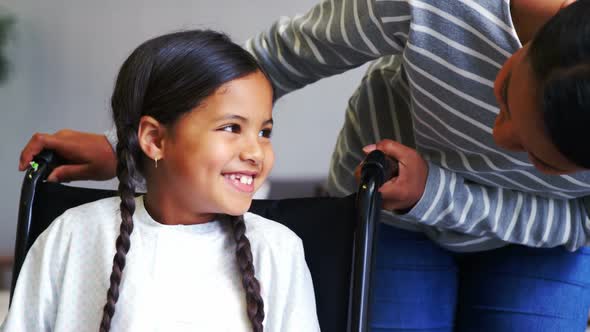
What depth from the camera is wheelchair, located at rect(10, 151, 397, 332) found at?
1.04m

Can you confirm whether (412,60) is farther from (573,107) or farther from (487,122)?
(573,107)

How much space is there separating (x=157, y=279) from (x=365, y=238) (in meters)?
0.28

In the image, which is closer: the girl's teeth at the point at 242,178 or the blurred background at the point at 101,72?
the girl's teeth at the point at 242,178

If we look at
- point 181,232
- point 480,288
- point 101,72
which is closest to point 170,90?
point 181,232

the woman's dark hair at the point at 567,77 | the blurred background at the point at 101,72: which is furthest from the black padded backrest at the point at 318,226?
the blurred background at the point at 101,72

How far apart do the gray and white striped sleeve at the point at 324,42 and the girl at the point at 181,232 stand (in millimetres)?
132

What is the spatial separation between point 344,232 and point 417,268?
0.27m

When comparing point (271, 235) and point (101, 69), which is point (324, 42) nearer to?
point (271, 235)

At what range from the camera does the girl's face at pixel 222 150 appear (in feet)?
3.39

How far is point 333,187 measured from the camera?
1.42 meters

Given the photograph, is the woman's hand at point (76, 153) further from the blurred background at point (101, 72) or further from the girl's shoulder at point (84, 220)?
the blurred background at point (101, 72)

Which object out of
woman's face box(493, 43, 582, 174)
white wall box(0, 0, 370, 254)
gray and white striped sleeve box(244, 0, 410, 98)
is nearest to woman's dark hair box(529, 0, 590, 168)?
woman's face box(493, 43, 582, 174)

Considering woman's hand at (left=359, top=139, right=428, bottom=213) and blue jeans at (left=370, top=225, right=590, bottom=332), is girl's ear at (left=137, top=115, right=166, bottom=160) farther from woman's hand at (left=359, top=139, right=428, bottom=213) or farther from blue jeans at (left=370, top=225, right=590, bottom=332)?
blue jeans at (left=370, top=225, right=590, bottom=332)

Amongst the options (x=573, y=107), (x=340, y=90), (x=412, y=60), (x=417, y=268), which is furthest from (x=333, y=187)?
(x=340, y=90)
